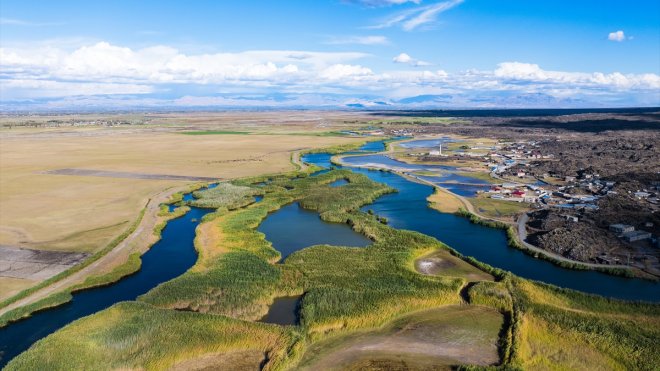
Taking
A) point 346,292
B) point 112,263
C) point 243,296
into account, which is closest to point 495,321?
point 346,292

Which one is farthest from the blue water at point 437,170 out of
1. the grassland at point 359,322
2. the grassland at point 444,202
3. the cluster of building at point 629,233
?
the grassland at point 359,322

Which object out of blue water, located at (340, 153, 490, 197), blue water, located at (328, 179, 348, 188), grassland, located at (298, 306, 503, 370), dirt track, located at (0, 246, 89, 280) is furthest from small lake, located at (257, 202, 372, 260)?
blue water, located at (340, 153, 490, 197)

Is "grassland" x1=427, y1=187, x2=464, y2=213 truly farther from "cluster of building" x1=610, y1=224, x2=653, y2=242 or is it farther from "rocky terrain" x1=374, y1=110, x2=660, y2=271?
"cluster of building" x1=610, y1=224, x2=653, y2=242

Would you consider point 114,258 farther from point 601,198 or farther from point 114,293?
point 601,198

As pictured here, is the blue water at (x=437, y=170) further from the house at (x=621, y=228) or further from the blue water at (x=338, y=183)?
the house at (x=621, y=228)

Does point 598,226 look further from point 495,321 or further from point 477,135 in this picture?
point 477,135

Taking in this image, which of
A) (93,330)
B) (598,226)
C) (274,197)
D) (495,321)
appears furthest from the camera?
(274,197)

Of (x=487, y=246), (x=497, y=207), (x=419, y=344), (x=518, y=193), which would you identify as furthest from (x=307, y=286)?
(x=518, y=193)
